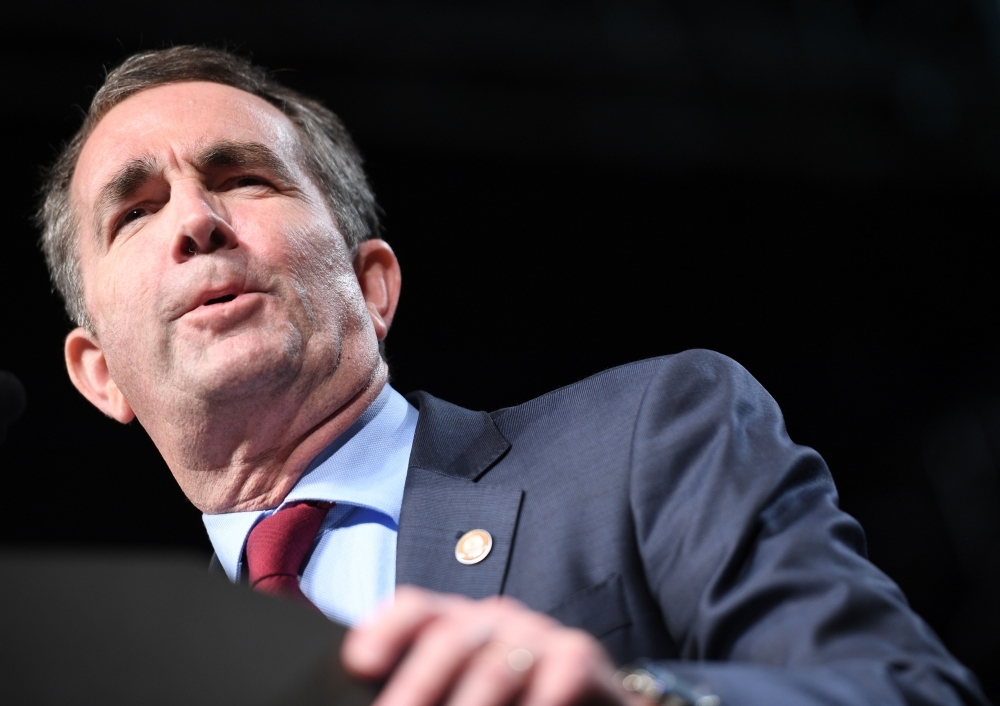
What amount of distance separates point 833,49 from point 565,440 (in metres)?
2.05

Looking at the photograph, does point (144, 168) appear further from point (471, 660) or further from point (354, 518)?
point (471, 660)

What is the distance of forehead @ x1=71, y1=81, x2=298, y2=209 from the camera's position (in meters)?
1.91

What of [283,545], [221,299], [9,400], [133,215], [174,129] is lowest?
[283,545]

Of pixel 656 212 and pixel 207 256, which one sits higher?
pixel 207 256

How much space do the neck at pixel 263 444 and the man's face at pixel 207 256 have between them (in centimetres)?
4

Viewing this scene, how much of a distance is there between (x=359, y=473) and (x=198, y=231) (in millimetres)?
502

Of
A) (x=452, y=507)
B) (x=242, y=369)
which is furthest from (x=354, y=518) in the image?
(x=242, y=369)

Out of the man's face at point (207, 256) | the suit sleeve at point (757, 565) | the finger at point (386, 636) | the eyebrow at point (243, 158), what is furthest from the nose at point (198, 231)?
the finger at point (386, 636)

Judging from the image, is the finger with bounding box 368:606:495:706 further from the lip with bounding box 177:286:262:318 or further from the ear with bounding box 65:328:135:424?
the ear with bounding box 65:328:135:424

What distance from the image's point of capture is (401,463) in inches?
64.9

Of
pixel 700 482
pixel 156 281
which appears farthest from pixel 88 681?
pixel 156 281

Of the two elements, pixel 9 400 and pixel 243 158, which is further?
→ pixel 243 158

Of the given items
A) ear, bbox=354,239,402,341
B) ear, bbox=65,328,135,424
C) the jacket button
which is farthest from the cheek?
the jacket button

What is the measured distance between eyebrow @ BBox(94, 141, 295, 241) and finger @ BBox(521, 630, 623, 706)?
4.84 feet
